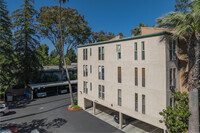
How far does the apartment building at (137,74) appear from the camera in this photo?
11.5 meters

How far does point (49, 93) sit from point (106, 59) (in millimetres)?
22450

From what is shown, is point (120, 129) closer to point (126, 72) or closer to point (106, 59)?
point (126, 72)

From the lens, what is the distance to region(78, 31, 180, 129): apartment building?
454 inches

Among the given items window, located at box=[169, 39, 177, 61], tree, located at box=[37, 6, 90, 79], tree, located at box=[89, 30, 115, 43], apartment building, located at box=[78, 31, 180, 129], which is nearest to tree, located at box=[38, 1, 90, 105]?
tree, located at box=[37, 6, 90, 79]

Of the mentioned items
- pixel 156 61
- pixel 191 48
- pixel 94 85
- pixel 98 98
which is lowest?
pixel 98 98

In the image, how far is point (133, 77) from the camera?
549 inches

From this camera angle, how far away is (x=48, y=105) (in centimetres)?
2422

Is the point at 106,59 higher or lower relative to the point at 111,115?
higher

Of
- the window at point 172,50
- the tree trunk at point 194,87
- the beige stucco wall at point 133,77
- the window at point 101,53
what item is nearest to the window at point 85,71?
the beige stucco wall at point 133,77

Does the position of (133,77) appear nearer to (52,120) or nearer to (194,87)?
(194,87)

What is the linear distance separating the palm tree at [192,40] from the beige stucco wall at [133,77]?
5.10 feet

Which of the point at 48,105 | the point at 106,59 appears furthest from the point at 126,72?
the point at 48,105

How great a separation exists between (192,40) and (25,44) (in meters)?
32.0

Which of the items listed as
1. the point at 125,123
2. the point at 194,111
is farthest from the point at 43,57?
the point at 194,111
